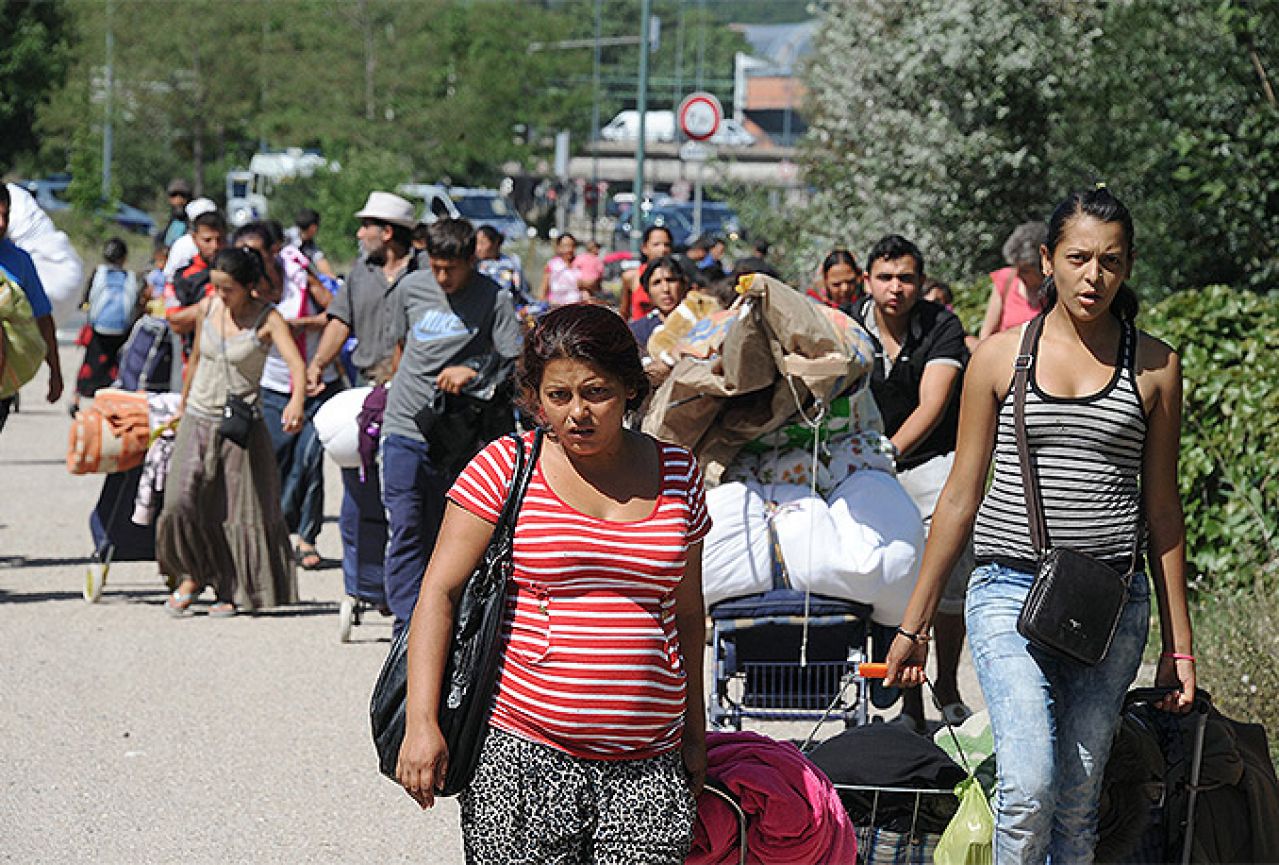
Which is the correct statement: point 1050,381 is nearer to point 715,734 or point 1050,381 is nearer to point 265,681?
point 715,734

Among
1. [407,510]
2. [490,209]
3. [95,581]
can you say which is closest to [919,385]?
[407,510]

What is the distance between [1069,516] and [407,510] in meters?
4.55

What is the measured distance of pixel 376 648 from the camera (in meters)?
9.57

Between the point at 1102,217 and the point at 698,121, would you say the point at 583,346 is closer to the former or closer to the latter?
the point at 1102,217

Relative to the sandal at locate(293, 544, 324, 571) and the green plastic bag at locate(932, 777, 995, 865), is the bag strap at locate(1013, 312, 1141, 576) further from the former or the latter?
the sandal at locate(293, 544, 324, 571)

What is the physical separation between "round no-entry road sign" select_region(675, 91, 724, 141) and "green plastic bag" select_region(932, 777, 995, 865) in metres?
18.7

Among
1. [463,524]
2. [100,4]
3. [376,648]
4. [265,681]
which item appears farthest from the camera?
[100,4]

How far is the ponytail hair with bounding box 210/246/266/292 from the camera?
393 inches

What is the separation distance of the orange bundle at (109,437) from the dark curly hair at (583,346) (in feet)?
22.6

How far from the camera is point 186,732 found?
7.70 metres

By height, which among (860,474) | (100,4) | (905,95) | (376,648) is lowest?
(376,648)

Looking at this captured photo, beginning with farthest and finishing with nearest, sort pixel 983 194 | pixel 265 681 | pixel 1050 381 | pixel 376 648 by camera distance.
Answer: pixel 983 194 → pixel 376 648 → pixel 265 681 → pixel 1050 381

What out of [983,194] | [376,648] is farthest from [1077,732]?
[983,194]

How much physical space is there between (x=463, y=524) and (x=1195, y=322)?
258 inches
